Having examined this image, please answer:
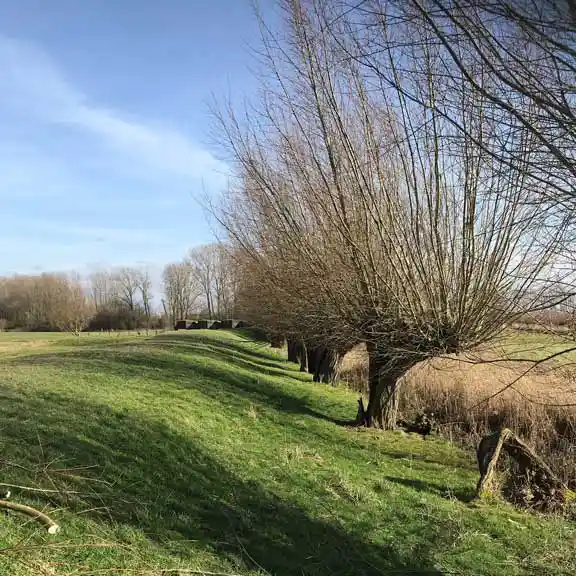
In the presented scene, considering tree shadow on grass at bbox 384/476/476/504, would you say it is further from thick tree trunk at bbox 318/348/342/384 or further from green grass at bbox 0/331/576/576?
thick tree trunk at bbox 318/348/342/384

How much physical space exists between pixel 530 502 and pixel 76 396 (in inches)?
295

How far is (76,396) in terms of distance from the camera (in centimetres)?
957

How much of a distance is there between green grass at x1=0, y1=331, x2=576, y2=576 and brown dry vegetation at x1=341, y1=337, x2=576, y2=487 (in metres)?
1.75

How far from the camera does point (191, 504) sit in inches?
263

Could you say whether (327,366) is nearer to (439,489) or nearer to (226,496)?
(439,489)

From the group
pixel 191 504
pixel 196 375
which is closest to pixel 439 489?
pixel 191 504

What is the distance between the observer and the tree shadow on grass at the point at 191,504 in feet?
19.2

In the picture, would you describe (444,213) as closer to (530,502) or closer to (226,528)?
(530,502)

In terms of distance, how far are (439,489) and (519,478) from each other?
4.16ft

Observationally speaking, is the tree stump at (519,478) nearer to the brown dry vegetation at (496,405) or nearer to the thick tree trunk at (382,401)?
the brown dry vegetation at (496,405)

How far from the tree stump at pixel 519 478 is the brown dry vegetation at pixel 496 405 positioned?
896 millimetres

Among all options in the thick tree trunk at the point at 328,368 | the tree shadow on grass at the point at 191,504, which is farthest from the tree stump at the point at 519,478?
the thick tree trunk at the point at 328,368

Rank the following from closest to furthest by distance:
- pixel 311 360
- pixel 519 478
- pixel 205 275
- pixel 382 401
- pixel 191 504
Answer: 1. pixel 191 504
2. pixel 519 478
3. pixel 382 401
4. pixel 311 360
5. pixel 205 275

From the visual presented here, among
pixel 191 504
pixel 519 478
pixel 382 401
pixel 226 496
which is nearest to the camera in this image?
pixel 191 504
